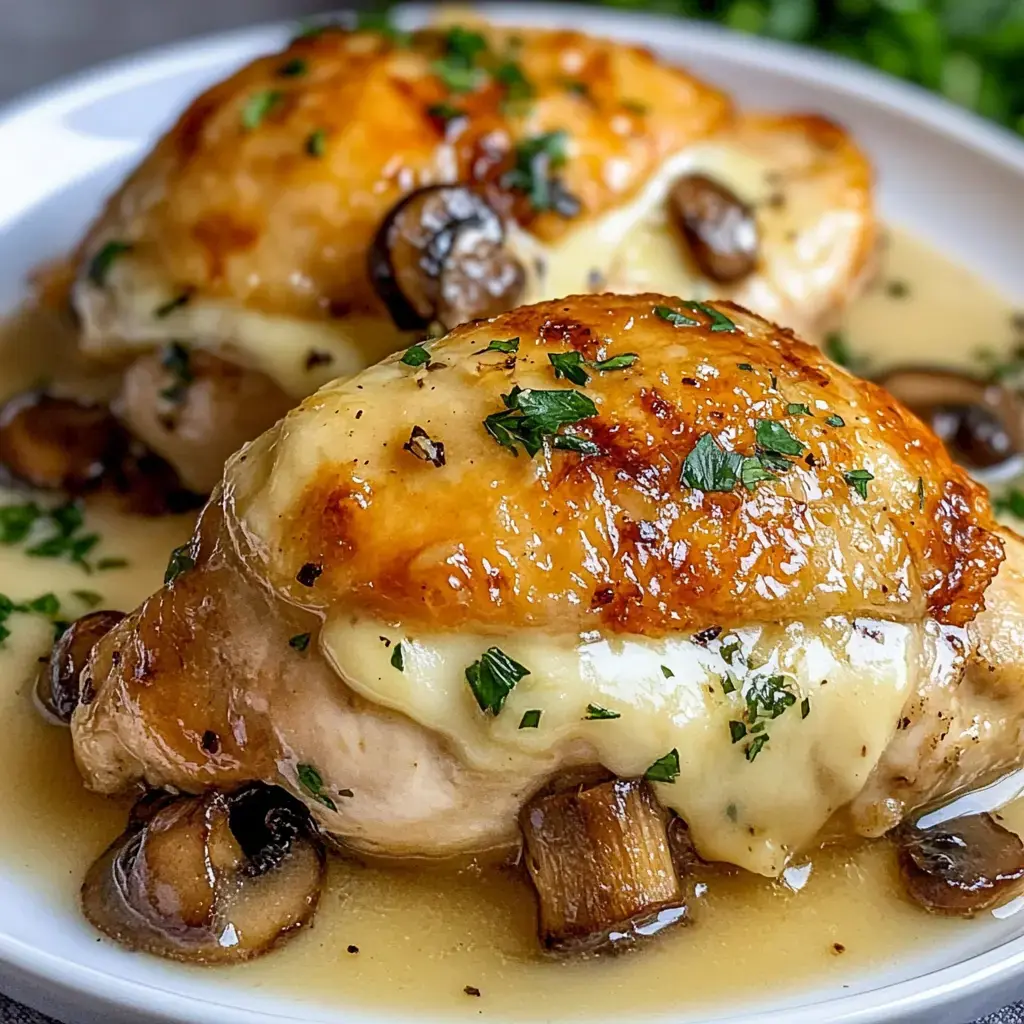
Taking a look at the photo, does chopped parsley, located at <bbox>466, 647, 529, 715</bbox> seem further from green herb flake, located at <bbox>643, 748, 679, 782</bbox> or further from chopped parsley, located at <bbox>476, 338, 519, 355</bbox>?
chopped parsley, located at <bbox>476, 338, 519, 355</bbox>

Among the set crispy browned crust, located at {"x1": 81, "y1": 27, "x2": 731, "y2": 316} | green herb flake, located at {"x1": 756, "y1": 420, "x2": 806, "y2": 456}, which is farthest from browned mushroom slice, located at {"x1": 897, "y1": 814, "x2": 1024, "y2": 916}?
crispy browned crust, located at {"x1": 81, "y1": 27, "x2": 731, "y2": 316}

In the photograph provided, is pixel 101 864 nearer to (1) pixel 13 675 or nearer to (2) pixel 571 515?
(1) pixel 13 675

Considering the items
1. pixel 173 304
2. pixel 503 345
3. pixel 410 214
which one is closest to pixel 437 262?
pixel 410 214

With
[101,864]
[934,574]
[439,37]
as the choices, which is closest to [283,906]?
[101,864]

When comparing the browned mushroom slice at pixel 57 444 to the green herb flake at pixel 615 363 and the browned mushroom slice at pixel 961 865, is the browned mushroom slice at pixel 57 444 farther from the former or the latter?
the browned mushroom slice at pixel 961 865

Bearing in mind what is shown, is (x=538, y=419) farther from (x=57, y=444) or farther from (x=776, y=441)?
(x=57, y=444)
